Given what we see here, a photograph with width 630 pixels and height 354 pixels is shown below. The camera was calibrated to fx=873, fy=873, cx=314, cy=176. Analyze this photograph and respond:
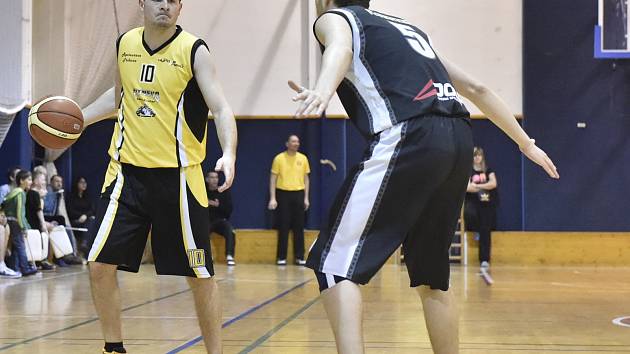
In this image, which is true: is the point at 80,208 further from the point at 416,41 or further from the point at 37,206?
the point at 416,41

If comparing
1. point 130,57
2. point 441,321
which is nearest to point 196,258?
point 130,57

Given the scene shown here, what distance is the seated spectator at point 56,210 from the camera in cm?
1230

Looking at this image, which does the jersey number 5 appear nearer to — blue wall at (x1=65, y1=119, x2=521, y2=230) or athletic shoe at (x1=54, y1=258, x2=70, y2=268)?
athletic shoe at (x1=54, y1=258, x2=70, y2=268)

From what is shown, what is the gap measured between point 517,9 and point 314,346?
10.5m

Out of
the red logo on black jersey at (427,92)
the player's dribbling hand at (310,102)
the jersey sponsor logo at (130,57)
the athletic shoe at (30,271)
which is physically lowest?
the athletic shoe at (30,271)

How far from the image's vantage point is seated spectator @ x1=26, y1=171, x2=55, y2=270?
429 inches

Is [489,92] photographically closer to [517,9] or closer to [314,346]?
[314,346]

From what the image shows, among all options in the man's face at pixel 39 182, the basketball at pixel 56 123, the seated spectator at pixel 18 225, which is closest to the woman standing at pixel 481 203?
the man's face at pixel 39 182

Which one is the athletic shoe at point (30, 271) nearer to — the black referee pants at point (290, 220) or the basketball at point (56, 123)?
the black referee pants at point (290, 220)

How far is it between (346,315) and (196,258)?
1.33 metres

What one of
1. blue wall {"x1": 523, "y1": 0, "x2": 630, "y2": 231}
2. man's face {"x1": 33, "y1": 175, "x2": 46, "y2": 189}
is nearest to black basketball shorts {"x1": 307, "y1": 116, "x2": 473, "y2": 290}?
man's face {"x1": 33, "y1": 175, "x2": 46, "y2": 189}

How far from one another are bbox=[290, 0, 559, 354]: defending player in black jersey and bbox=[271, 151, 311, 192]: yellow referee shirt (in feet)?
35.2

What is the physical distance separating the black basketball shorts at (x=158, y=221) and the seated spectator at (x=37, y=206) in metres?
7.25

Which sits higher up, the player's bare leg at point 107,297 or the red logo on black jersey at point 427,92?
the red logo on black jersey at point 427,92
